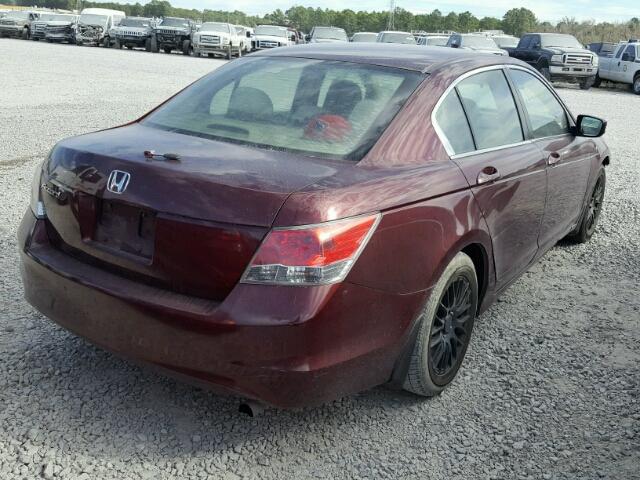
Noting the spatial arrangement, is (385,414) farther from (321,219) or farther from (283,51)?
(283,51)

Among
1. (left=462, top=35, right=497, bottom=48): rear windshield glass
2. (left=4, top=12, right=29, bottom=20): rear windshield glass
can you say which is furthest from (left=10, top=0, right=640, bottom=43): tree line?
(left=462, top=35, right=497, bottom=48): rear windshield glass

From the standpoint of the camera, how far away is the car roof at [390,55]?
3.60 meters

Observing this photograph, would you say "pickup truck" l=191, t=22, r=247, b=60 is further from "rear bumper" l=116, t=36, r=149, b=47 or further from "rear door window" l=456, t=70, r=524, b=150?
"rear door window" l=456, t=70, r=524, b=150

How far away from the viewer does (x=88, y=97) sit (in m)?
13.6

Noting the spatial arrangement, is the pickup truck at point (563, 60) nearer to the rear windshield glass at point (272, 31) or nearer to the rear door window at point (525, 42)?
the rear door window at point (525, 42)

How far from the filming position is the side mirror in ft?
15.8

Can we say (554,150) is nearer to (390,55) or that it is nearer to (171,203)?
(390,55)

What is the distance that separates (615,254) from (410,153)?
345 cm

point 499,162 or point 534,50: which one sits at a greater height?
point 499,162

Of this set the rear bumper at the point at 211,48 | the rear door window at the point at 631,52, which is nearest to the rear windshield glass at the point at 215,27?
the rear bumper at the point at 211,48

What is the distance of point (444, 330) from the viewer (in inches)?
132

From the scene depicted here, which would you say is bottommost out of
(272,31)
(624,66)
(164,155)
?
(272,31)

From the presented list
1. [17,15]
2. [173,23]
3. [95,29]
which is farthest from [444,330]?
[17,15]

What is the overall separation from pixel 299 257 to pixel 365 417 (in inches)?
42.0
